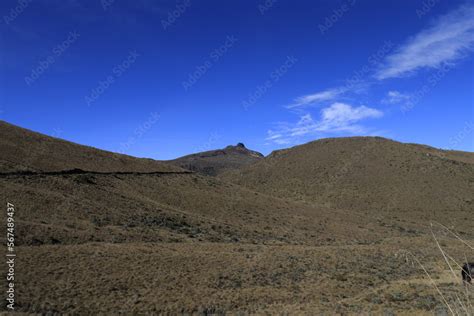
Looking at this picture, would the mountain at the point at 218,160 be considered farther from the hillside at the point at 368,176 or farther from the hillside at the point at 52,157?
the hillside at the point at 52,157

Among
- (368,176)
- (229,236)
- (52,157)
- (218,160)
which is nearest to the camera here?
(229,236)

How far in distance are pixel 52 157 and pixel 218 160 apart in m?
85.3

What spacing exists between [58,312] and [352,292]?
13.5m

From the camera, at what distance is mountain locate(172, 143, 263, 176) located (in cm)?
11212

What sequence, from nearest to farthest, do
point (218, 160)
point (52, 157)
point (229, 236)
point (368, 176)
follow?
point (229, 236) < point (52, 157) < point (368, 176) < point (218, 160)

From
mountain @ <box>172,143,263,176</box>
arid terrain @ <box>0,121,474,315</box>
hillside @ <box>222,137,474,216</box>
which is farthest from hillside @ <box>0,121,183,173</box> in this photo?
mountain @ <box>172,143,263,176</box>

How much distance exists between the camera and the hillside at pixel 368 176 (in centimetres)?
6059

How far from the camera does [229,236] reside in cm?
3425

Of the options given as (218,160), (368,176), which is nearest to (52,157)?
(368,176)

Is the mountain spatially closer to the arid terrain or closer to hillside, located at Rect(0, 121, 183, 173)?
the arid terrain

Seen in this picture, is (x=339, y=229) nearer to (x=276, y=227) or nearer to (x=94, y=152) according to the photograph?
(x=276, y=227)

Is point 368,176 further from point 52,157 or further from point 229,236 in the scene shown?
point 52,157

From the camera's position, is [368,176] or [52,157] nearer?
[52,157]

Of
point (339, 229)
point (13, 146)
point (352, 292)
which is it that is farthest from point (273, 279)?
point (13, 146)
